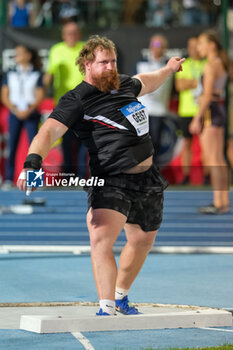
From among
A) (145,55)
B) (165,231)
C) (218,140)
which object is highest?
(145,55)

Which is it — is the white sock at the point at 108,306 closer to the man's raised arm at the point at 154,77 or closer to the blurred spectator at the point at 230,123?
the man's raised arm at the point at 154,77

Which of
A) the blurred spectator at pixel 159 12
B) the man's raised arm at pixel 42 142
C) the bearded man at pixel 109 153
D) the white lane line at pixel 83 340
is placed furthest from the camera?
the blurred spectator at pixel 159 12

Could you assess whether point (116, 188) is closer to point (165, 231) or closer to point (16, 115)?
point (165, 231)

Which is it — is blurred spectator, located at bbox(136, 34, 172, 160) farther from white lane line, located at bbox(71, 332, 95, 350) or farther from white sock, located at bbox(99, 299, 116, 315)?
white lane line, located at bbox(71, 332, 95, 350)

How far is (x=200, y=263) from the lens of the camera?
913 centimetres

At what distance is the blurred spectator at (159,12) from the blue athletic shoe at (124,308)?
1051 cm

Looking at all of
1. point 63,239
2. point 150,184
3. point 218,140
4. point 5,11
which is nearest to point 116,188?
point 150,184

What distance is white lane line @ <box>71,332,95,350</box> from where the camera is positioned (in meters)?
5.00

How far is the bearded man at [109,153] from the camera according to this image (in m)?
5.59

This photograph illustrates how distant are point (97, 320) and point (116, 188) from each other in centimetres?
85

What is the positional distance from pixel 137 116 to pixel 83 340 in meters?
1.49

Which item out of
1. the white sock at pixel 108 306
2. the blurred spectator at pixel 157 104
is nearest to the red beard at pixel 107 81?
the white sock at pixel 108 306

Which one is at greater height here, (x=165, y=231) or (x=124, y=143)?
(x=124, y=143)

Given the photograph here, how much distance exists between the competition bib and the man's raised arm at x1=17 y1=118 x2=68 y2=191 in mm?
449
